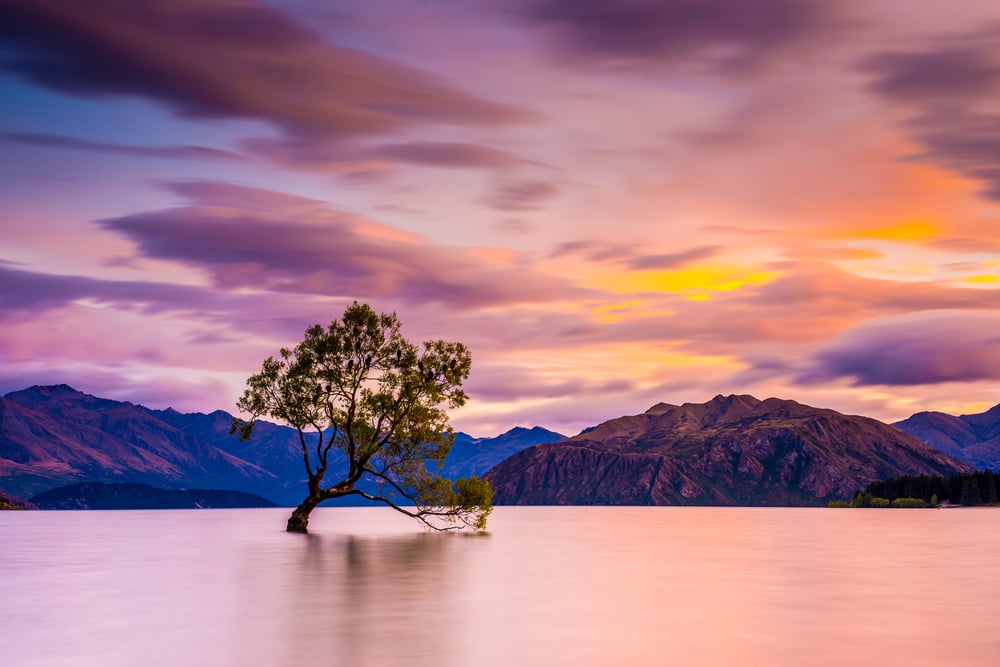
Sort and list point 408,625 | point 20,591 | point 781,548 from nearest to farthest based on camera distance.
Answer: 1. point 408,625
2. point 20,591
3. point 781,548

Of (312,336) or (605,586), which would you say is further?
(312,336)

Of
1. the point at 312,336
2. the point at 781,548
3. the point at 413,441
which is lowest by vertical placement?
the point at 781,548

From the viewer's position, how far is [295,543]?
100625 mm

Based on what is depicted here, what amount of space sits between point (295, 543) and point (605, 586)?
5477cm

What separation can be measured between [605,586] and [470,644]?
23526mm

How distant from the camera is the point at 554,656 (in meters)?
29.5

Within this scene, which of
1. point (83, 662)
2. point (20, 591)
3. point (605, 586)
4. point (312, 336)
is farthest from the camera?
point (312, 336)

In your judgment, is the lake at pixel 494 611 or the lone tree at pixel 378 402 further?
the lone tree at pixel 378 402

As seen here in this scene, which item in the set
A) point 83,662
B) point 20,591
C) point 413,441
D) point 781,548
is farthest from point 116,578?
point 781,548

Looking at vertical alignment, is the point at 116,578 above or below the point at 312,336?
below

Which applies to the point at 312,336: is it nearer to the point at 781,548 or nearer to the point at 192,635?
the point at 781,548

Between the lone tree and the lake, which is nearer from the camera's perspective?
the lake

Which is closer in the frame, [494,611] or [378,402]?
[494,611]

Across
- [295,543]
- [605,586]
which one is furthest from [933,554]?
[295,543]
